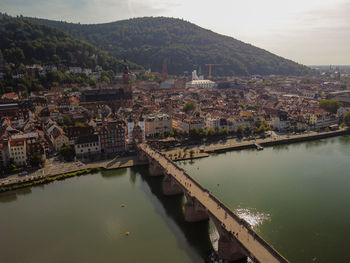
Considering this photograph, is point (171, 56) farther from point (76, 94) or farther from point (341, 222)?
point (341, 222)

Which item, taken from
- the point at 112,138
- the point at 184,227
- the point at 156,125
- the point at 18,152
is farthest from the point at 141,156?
the point at 184,227

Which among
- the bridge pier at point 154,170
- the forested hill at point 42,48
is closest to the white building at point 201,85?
the forested hill at point 42,48

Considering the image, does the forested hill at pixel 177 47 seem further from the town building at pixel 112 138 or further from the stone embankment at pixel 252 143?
the town building at pixel 112 138

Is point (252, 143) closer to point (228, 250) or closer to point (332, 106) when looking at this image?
point (228, 250)

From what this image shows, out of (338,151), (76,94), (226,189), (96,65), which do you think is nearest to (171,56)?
(96,65)

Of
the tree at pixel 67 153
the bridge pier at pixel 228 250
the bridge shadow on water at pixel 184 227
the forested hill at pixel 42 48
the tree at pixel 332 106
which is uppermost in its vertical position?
the forested hill at pixel 42 48

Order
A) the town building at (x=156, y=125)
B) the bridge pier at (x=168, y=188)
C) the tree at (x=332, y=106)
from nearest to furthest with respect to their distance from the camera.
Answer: the bridge pier at (x=168, y=188)
the town building at (x=156, y=125)
the tree at (x=332, y=106)
